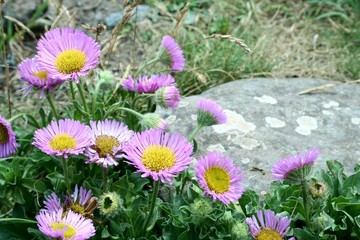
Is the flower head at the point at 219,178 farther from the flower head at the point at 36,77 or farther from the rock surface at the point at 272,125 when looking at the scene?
the flower head at the point at 36,77

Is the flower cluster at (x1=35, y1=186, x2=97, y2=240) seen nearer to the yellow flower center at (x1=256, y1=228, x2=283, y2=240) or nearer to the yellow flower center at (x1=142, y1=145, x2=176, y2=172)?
the yellow flower center at (x1=142, y1=145, x2=176, y2=172)

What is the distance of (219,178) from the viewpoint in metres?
1.85

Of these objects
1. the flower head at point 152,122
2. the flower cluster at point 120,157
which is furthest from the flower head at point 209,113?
the flower head at point 152,122

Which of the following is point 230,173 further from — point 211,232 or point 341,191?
point 341,191

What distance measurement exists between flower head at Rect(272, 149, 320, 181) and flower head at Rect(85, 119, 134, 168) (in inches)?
16.7

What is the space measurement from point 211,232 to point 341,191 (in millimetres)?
436

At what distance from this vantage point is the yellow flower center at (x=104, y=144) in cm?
187

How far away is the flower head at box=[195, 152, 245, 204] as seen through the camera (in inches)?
70.9

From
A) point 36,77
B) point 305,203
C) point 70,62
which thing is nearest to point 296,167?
point 305,203

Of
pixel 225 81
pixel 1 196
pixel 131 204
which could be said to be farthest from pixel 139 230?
pixel 225 81

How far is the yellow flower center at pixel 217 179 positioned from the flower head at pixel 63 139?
331 mm

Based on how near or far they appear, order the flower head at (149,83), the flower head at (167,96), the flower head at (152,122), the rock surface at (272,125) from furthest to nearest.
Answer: the rock surface at (272,125) < the flower head at (149,83) < the flower head at (167,96) < the flower head at (152,122)

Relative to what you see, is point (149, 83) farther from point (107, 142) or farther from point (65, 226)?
point (65, 226)

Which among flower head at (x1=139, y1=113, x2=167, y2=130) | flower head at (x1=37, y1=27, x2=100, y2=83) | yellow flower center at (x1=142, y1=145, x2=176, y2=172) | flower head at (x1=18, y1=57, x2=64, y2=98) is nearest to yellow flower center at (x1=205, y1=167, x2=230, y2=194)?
yellow flower center at (x1=142, y1=145, x2=176, y2=172)
